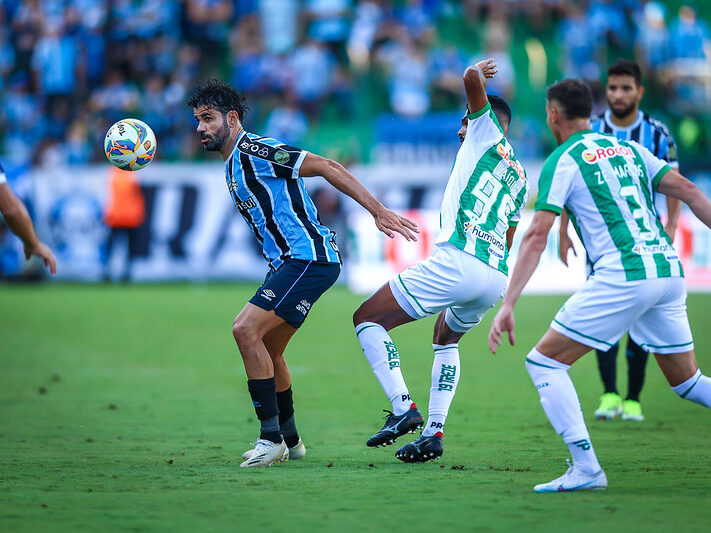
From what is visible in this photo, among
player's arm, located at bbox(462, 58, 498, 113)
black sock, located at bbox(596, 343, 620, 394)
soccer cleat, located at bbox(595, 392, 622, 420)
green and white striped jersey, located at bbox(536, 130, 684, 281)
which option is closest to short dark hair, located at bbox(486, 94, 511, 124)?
player's arm, located at bbox(462, 58, 498, 113)

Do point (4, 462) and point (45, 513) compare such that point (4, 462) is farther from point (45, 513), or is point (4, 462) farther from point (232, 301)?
point (232, 301)

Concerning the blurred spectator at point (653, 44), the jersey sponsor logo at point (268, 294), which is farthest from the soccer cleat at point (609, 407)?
the blurred spectator at point (653, 44)

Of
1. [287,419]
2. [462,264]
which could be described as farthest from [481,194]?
[287,419]

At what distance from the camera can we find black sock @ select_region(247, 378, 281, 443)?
653cm

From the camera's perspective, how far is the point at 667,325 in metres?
5.58

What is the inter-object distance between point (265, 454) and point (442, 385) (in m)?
1.24

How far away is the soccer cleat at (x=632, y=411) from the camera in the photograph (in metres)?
8.20

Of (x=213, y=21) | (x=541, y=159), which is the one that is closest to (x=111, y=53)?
(x=213, y=21)

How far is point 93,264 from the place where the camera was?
70.6 feet

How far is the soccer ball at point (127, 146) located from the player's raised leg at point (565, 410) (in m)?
3.37

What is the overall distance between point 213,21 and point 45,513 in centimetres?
2087

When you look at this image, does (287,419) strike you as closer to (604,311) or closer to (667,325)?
(604,311)

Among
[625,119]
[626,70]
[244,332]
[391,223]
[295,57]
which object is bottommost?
[244,332]

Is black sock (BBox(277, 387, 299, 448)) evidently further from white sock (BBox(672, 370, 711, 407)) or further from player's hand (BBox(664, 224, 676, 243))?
player's hand (BBox(664, 224, 676, 243))
